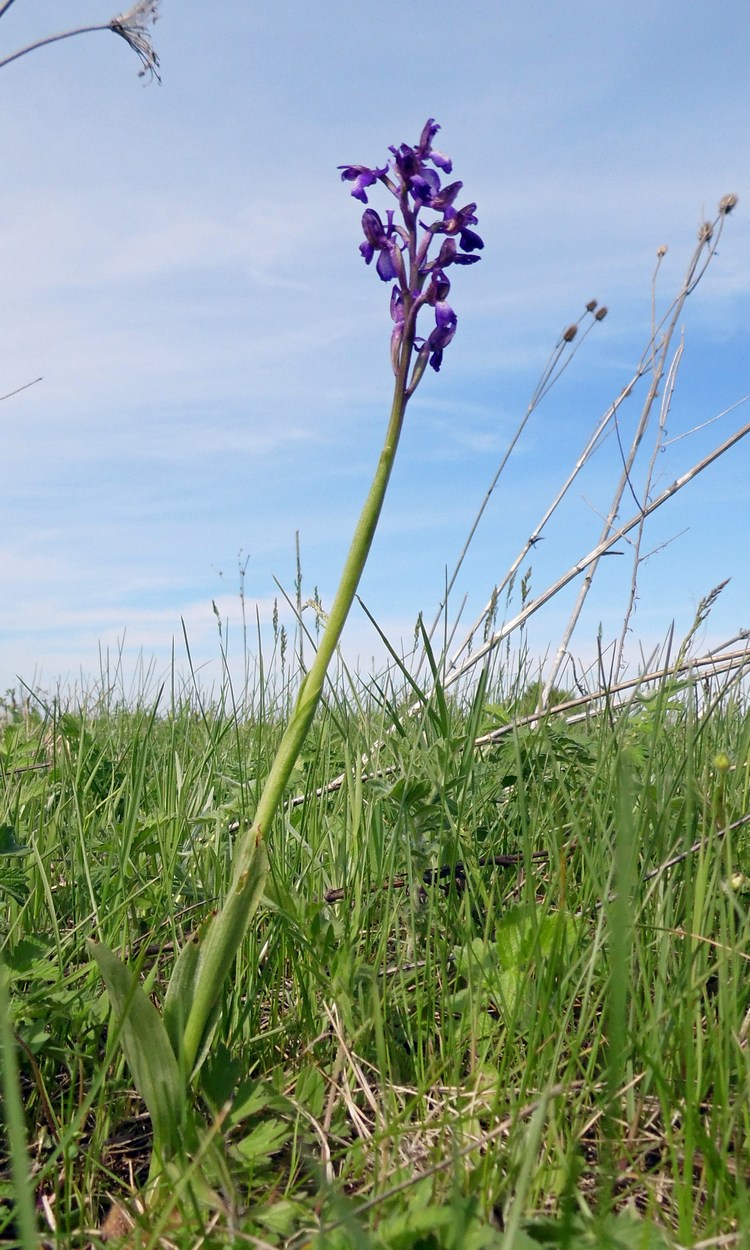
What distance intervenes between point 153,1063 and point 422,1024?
0.49 m

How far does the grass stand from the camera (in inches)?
43.3

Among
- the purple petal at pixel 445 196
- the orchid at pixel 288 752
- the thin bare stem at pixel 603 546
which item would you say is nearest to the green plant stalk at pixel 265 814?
the orchid at pixel 288 752

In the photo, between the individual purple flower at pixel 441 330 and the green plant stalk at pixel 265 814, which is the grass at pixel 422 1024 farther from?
the individual purple flower at pixel 441 330

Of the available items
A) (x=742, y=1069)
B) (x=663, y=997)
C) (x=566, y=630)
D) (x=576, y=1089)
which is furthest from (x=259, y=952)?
(x=566, y=630)

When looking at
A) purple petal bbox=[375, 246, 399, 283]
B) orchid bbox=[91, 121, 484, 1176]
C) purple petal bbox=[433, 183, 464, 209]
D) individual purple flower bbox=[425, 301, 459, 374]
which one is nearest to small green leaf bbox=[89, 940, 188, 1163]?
orchid bbox=[91, 121, 484, 1176]

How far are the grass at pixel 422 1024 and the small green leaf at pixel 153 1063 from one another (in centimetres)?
6

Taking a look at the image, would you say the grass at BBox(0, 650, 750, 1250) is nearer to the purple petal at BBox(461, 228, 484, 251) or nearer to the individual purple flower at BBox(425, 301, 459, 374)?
the individual purple flower at BBox(425, 301, 459, 374)

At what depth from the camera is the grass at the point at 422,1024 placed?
1.10m

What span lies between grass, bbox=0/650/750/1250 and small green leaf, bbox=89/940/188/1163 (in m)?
0.06

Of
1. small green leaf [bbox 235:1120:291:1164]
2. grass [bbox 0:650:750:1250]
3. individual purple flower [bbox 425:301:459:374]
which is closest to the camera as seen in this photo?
grass [bbox 0:650:750:1250]

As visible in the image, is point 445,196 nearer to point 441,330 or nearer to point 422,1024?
point 441,330

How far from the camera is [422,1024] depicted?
159 centimetres

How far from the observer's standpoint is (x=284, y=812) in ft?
6.75

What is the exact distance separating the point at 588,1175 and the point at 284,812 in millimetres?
988
